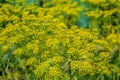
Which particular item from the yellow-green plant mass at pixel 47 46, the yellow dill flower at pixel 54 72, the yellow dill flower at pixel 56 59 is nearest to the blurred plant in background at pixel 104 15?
the yellow-green plant mass at pixel 47 46

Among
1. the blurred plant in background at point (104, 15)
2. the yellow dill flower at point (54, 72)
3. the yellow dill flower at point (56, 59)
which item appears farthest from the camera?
the blurred plant in background at point (104, 15)

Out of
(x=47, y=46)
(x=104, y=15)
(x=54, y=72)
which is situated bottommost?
(x=104, y=15)

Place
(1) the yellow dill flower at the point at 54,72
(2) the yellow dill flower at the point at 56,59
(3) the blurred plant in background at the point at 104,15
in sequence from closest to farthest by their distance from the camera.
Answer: (1) the yellow dill flower at the point at 54,72 < (2) the yellow dill flower at the point at 56,59 < (3) the blurred plant in background at the point at 104,15

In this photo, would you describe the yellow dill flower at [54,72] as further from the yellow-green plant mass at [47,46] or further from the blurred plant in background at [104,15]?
the blurred plant in background at [104,15]

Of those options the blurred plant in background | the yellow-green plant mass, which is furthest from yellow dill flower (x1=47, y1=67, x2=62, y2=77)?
the blurred plant in background

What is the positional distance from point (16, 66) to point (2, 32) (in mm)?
937

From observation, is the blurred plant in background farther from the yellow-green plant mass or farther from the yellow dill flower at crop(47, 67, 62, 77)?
the yellow dill flower at crop(47, 67, 62, 77)

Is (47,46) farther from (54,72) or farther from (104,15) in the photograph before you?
(104,15)

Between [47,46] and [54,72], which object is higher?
[47,46]

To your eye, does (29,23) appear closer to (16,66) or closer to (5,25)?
(5,25)

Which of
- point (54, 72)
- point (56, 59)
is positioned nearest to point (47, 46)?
point (56, 59)

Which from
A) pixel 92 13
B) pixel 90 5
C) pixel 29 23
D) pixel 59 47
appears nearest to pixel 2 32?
pixel 29 23

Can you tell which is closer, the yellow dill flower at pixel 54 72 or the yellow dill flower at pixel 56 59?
the yellow dill flower at pixel 54 72

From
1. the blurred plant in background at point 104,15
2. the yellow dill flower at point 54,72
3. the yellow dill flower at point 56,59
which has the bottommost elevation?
the blurred plant in background at point 104,15
